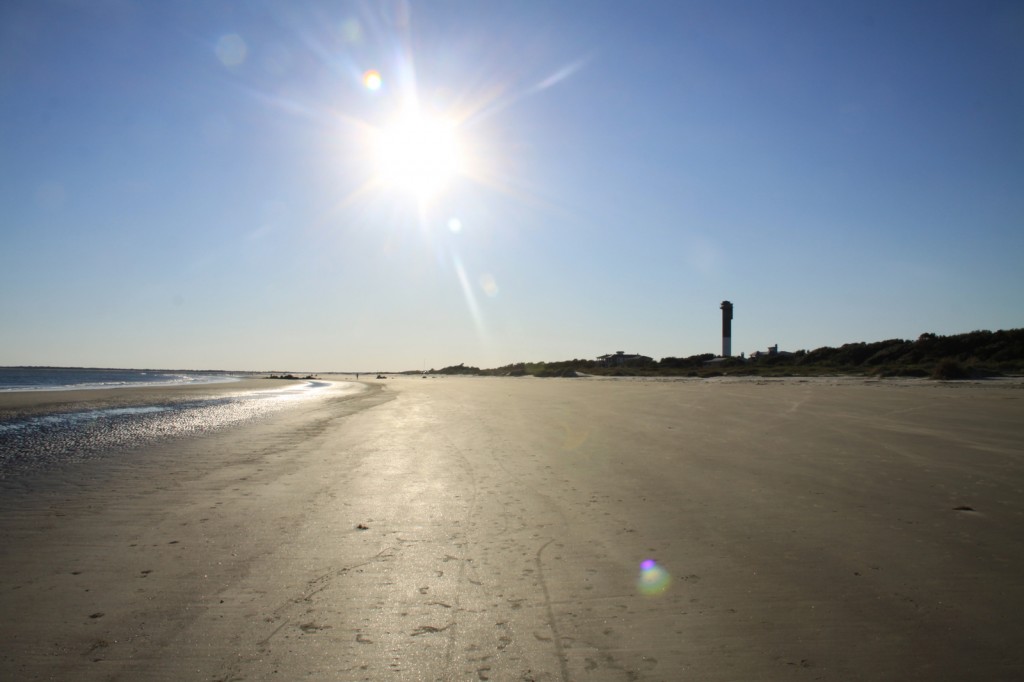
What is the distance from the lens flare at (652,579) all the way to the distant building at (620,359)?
7416cm

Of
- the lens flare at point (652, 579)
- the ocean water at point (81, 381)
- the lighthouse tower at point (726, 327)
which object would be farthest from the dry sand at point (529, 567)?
the lighthouse tower at point (726, 327)

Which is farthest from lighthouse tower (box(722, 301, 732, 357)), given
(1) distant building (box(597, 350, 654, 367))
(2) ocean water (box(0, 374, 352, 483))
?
(2) ocean water (box(0, 374, 352, 483))

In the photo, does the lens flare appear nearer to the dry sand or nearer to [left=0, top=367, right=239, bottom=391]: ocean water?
the dry sand

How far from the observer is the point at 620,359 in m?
82.1

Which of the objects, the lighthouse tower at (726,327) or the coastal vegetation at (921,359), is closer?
the coastal vegetation at (921,359)

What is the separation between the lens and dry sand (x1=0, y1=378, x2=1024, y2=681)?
9.92 feet

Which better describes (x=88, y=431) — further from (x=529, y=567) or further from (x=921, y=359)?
(x=921, y=359)

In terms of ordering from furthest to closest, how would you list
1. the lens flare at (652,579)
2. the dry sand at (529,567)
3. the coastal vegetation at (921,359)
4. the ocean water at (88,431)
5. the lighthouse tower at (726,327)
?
the lighthouse tower at (726,327) → the coastal vegetation at (921,359) → the ocean water at (88,431) → the lens flare at (652,579) → the dry sand at (529,567)

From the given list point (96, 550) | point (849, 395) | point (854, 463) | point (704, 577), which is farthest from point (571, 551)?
point (849, 395)

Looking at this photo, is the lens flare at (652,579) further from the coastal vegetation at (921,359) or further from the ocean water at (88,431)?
the coastal vegetation at (921,359)

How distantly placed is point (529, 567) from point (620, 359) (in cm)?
7916

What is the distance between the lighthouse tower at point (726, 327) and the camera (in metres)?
74.6

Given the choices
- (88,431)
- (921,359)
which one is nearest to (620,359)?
(921,359)

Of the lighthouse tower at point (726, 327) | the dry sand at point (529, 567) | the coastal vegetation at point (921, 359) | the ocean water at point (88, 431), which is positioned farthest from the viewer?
the lighthouse tower at point (726, 327)
